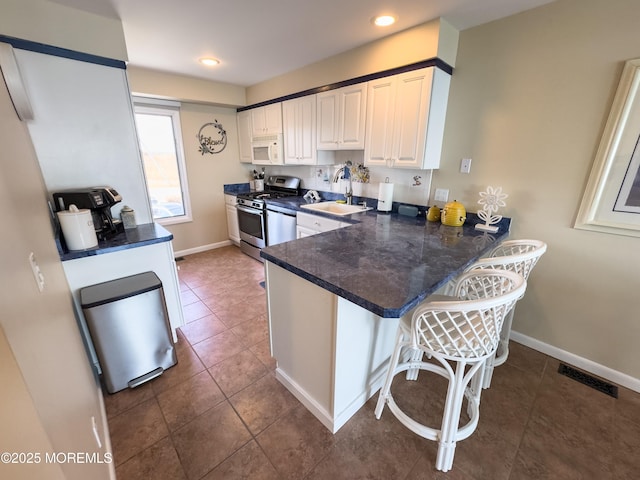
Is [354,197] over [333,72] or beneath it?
beneath

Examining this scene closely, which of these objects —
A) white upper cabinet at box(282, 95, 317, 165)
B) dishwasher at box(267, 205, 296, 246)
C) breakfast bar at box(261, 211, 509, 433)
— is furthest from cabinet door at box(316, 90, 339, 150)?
breakfast bar at box(261, 211, 509, 433)

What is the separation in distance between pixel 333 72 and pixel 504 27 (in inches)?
57.2

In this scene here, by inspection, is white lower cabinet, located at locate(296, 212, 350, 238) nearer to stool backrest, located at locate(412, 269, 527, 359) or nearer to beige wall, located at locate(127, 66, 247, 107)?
stool backrest, located at locate(412, 269, 527, 359)

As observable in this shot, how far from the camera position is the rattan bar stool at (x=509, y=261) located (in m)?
1.46

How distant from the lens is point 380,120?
7.90ft

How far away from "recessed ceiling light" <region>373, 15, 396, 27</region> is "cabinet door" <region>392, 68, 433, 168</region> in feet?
1.21

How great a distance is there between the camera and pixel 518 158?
6.57 ft

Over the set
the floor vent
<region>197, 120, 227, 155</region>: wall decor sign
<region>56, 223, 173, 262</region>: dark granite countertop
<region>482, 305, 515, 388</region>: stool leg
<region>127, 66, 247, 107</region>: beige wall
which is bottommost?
the floor vent

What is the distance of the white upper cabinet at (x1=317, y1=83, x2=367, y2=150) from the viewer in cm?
255

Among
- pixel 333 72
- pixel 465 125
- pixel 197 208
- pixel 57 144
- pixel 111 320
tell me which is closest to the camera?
pixel 111 320

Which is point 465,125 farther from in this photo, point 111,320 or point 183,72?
point 183,72

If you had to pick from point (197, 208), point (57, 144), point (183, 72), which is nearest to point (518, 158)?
point (57, 144)

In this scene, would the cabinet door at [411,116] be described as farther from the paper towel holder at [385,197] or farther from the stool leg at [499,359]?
the stool leg at [499,359]

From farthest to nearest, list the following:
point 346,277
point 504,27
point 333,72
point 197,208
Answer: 1. point 197,208
2. point 333,72
3. point 504,27
4. point 346,277
